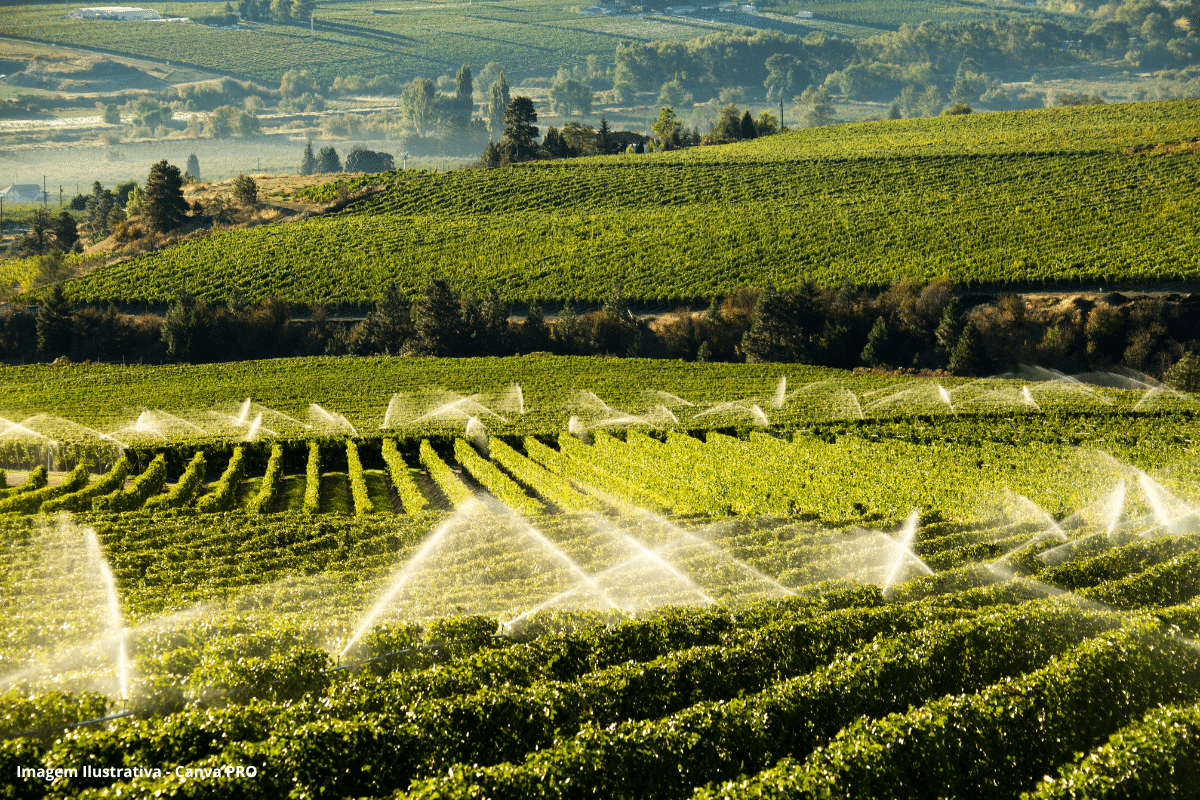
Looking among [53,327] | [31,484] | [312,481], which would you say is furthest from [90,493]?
[53,327]

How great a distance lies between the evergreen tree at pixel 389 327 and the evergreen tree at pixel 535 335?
13157mm

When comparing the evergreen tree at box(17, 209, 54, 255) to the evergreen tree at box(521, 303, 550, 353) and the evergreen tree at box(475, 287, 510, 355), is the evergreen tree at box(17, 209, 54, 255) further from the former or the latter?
the evergreen tree at box(521, 303, 550, 353)

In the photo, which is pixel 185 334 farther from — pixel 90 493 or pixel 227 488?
pixel 227 488

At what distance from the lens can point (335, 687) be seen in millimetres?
15688

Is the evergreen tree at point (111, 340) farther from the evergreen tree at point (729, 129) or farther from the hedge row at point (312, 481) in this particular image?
the evergreen tree at point (729, 129)

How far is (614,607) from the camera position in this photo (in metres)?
20.7

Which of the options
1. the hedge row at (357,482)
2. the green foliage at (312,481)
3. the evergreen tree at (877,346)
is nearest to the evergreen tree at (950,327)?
the evergreen tree at (877,346)

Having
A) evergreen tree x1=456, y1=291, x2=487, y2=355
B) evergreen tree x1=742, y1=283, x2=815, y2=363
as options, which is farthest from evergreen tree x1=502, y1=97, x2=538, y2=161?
evergreen tree x1=742, y1=283, x2=815, y2=363

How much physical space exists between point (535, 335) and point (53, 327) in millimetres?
56105

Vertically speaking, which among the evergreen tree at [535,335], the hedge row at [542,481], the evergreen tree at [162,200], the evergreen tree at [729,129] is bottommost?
the hedge row at [542,481]

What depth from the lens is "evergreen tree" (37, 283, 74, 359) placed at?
8669cm

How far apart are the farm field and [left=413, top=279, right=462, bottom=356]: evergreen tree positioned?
32.2m

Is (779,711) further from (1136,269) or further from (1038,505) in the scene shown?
(1136,269)

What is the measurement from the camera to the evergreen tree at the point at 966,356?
243 feet
